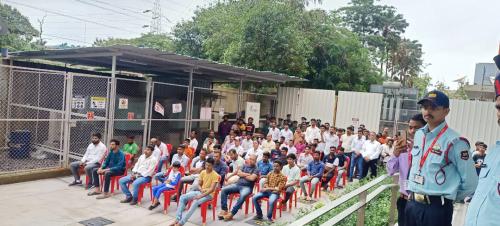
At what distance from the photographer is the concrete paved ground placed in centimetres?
648

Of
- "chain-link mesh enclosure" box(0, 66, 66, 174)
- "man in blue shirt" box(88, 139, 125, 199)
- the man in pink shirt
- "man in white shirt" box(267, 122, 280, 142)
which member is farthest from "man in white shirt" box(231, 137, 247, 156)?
the man in pink shirt

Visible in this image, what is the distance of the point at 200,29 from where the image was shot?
2292 centimetres

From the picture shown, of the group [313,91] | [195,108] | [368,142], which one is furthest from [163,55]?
[313,91]

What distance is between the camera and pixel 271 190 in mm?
7250

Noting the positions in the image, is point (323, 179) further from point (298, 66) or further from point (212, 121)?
point (298, 66)

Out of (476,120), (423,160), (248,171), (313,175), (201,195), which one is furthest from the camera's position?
(476,120)

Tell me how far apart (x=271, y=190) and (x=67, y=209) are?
12.5 feet

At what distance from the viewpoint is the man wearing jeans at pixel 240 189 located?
23.4ft

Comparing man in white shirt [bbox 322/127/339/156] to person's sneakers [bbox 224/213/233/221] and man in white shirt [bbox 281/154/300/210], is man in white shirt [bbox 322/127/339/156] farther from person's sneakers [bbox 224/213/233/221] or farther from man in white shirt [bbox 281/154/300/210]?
person's sneakers [bbox 224/213/233/221]

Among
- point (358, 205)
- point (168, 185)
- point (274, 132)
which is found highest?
point (358, 205)

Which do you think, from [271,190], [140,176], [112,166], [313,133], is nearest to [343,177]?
[313,133]

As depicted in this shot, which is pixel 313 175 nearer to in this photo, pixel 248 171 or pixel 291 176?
pixel 291 176

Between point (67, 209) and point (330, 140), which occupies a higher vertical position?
point (330, 140)

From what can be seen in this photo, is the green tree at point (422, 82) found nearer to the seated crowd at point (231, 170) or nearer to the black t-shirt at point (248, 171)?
the seated crowd at point (231, 170)
